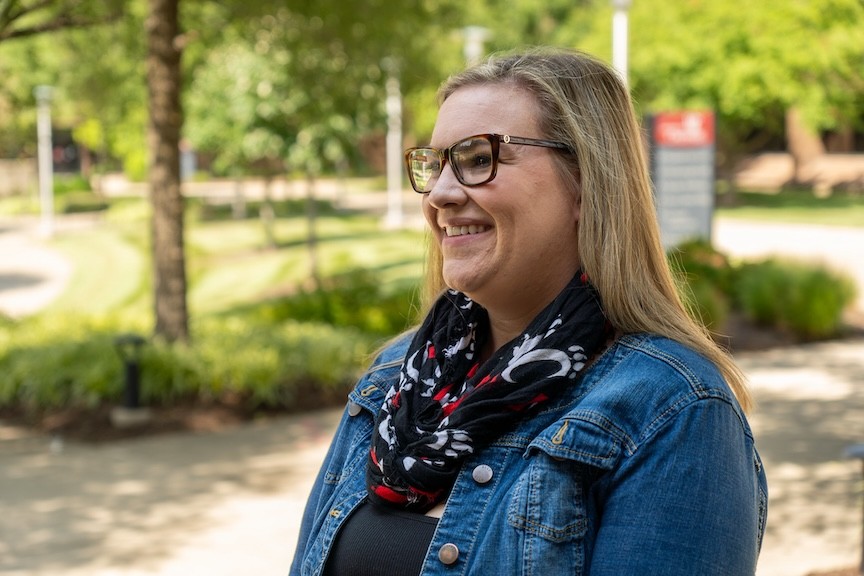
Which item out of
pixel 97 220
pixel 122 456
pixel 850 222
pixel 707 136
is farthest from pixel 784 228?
pixel 122 456

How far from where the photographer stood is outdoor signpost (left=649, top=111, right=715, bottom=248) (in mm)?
14492

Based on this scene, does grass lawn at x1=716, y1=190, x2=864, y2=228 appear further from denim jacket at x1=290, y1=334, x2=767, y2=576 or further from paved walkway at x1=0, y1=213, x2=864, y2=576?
denim jacket at x1=290, y1=334, x2=767, y2=576

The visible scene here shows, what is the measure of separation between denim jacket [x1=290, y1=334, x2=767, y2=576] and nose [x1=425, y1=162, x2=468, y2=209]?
389 mm

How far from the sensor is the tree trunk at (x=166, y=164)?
9023 mm

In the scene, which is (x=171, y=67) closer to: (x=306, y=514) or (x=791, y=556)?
(x=791, y=556)

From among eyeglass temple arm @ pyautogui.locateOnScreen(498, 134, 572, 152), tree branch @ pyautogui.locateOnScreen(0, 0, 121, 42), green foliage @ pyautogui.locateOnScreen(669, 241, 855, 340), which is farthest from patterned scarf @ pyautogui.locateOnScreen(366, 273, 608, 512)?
green foliage @ pyautogui.locateOnScreen(669, 241, 855, 340)

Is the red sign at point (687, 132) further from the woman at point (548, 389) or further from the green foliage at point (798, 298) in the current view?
the woman at point (548, 389)

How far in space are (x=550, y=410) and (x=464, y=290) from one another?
30 centimetres

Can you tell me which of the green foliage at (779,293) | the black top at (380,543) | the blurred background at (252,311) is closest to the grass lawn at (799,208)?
the blurred background at (252,311)

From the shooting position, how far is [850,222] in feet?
93.1

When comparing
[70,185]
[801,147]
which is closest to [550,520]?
[70,185]

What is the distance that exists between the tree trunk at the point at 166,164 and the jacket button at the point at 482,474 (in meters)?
7.67

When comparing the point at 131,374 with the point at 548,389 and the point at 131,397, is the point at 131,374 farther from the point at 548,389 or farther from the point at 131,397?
the point at 548,389

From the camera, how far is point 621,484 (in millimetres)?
1657
